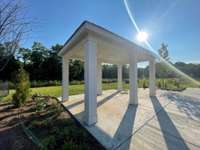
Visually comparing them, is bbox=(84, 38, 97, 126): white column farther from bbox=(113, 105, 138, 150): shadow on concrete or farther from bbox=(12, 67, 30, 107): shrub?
bbox=(12, 67, 30, 107): shrub

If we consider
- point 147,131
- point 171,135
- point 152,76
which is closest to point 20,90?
point 147,131

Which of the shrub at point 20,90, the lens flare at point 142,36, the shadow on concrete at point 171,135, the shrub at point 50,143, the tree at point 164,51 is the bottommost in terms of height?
the shadow on concrete at point 171,135

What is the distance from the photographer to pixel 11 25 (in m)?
6.99

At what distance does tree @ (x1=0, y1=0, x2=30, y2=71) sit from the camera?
6449 millimetres

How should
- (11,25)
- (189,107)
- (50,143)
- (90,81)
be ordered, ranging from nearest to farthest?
(50,143)
(90,81)
(189,107)
(11,25)

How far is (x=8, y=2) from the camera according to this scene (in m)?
6.40

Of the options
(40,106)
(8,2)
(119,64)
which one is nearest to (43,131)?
(40,106)

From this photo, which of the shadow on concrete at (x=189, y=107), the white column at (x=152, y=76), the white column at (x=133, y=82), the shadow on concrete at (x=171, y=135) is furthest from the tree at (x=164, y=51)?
the shadow on concrete at (x=171, y=135)

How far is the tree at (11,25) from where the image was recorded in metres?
6.45

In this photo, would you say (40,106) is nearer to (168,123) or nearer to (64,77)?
(64,77)

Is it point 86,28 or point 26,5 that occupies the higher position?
point 26,5

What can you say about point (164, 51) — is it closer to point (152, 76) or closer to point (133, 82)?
point (152, 76)

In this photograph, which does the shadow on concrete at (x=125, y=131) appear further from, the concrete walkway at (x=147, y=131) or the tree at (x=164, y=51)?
the tree at (x=164, y=51)

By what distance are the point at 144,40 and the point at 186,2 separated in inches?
121
